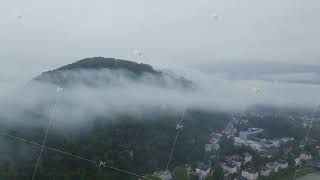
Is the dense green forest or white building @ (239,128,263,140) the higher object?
white building @ (239,128,263,140)

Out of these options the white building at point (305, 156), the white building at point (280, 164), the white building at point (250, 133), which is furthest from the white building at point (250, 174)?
the white building at point (305, 156)

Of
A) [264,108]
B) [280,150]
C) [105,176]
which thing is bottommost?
[105,176]

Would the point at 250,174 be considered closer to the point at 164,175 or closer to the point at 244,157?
the point at 244,157

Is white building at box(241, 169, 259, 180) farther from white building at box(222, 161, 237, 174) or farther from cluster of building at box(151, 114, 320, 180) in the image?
white building at box(222, 161, 237, 174)

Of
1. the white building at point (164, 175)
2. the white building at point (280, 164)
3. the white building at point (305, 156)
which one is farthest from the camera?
the white building at point (164, 175)

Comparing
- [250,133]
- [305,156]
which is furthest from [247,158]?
[305,156]

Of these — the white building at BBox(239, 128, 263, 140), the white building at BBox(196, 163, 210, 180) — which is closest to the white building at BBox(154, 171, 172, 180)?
the white building at BBox(196, 163, 210, 180)

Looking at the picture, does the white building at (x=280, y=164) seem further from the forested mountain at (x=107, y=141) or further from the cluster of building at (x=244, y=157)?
the forested mountain at (x=107, y=141)

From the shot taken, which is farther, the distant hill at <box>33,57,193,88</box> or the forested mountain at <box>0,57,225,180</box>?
the distant hill at <box>33,57,193,88</box>

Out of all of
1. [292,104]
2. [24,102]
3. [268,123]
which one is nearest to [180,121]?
A: [268,123]

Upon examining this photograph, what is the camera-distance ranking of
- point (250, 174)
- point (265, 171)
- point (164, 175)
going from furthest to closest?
point (164, 175)
point (250, 174)
point (265, 171)

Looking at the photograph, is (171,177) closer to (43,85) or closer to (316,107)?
(316,107)
